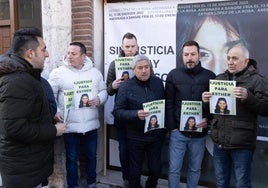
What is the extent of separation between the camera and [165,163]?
4531mm

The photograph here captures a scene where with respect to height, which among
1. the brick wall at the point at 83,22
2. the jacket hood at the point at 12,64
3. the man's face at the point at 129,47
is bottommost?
the jacket hood at the point at 12,64

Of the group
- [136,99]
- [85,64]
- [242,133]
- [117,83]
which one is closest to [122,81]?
[117,83]

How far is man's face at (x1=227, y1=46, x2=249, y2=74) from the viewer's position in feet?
10.3

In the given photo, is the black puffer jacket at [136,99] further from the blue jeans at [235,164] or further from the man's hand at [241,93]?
the man's hand at [241,93]

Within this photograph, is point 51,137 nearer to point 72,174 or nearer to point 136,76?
point 136,76

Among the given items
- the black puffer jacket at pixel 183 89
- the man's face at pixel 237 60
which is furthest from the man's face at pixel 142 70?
the man's face at pixel 237 60

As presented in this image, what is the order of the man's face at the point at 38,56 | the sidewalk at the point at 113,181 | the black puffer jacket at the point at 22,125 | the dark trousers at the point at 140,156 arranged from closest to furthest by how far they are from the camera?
the black puffer jacket at the point at 22,125 < the man's face at the point at 38,56 < the dark trousers at the point at 140,156 < the sidewalk at the point at 113,181

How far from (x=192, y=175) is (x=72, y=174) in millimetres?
1425

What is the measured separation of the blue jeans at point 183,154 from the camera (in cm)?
362

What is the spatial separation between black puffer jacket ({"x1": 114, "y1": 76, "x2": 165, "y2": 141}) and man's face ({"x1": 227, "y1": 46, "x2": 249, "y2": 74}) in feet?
2.74

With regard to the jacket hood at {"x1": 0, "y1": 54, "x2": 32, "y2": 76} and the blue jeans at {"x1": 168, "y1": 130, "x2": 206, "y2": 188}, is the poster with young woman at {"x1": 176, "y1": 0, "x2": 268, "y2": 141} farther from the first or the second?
the jacket hood at {"x1": 0, "y1": 54, "x2": 32, "y2": 76}

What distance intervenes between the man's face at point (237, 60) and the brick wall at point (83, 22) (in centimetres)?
196

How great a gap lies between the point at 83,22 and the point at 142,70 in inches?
51.2

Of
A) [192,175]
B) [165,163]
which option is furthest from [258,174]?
[165,163]
